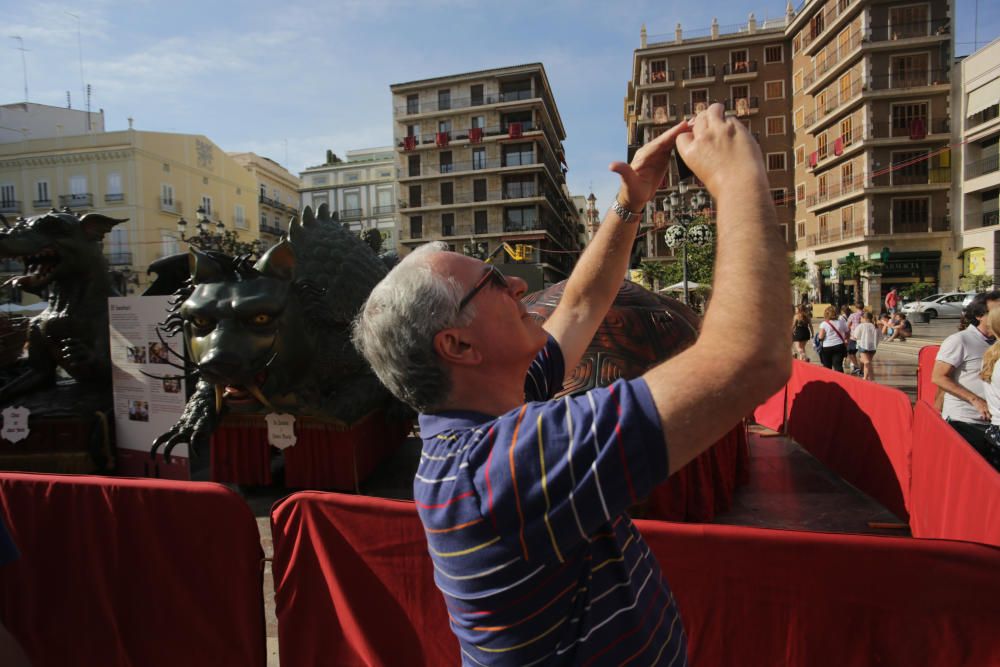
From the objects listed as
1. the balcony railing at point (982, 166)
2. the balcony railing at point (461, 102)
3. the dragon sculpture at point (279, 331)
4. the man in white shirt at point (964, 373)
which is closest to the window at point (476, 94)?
the balcony railing at point (461, 102)

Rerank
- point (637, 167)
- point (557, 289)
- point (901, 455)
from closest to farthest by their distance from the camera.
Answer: point (637, 167) → point (901, 455) → point (557, 289)

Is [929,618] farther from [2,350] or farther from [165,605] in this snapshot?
[2,350]

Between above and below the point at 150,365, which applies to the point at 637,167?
above

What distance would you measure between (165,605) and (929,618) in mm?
3153

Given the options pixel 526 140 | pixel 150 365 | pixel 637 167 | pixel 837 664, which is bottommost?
pixel 837 664

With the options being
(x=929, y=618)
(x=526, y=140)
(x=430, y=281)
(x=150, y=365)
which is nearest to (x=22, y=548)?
(x=150, y=365)

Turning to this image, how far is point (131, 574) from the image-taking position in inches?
102

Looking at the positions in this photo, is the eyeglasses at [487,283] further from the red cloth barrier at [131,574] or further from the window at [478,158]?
the window at [478,158]

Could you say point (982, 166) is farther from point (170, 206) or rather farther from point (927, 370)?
point (170, 206)

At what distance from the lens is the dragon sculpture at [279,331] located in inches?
153

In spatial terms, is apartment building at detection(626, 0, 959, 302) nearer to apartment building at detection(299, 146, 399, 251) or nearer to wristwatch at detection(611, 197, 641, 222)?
wristwatch at detection(611, 197, 641, 222)

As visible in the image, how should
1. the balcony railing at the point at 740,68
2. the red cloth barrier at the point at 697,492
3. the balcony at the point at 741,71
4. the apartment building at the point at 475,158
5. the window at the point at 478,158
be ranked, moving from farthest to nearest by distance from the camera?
the window at the point at 478,158, the apartment building at the point at 475,158, the balcony railing at the point at 740,68, the balcony at the point at 741,71, the red cloth barrier at the point at 697,492

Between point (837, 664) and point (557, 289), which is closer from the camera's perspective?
point (837, 664)

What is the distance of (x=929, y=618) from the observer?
2051mm
